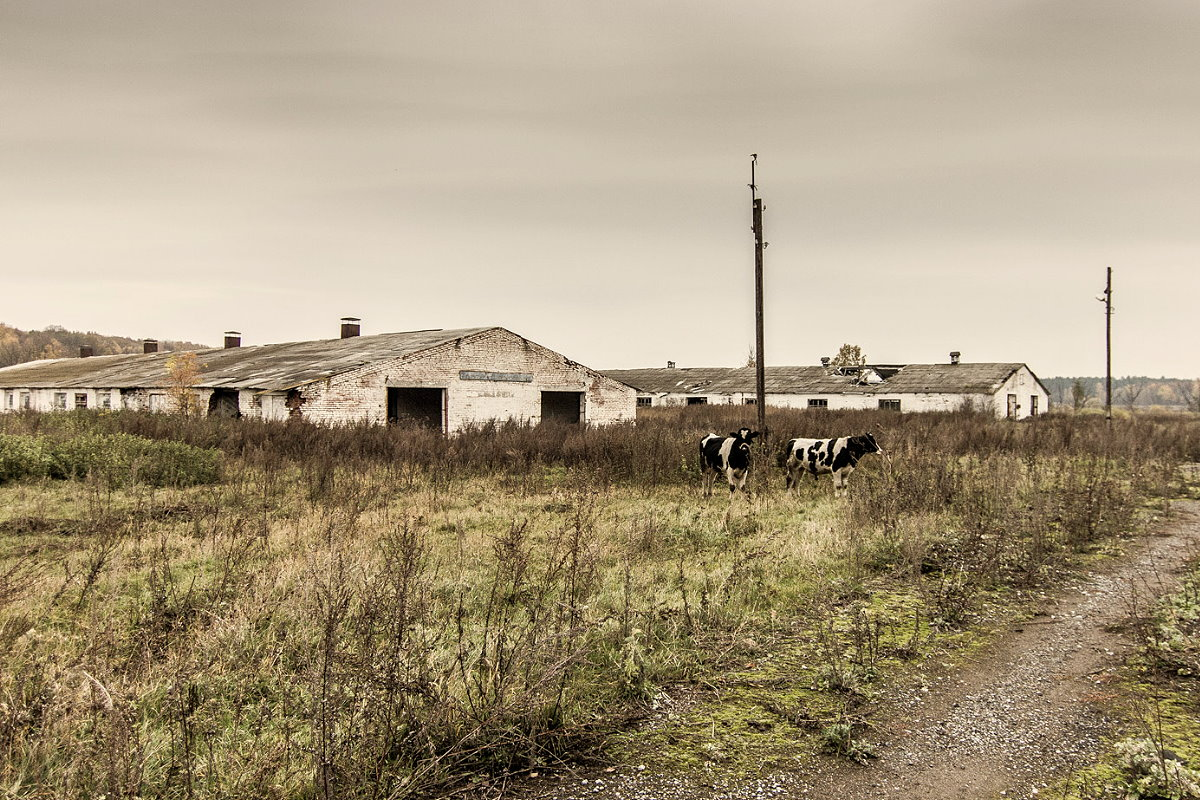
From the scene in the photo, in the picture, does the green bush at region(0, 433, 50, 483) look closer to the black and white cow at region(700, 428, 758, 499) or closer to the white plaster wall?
the white plaster wall

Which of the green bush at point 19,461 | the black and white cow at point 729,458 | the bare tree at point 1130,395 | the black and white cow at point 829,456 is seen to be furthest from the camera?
the bare tree at point 1130,395

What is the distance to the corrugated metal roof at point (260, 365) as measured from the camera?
21.0 meters

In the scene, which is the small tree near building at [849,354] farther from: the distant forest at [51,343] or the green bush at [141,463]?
the distant forest at [51,343]

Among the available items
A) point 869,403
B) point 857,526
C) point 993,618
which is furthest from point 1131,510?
point 869,403

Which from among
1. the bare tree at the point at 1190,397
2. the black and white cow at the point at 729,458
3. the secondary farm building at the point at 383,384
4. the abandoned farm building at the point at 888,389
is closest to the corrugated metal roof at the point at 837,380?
the abandoned farm building at the point at 888,389

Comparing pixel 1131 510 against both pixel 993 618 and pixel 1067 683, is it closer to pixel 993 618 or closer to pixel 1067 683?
pixel 993 618

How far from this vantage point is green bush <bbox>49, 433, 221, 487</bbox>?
40.1ft

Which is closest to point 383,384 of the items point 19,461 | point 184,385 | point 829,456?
point 184,385

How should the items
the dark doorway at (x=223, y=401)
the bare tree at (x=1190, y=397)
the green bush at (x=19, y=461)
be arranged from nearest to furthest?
the green bush at (x=19, y=461) → the dark doorway at (x=223, y=401) → the bare tree at (x=1190, y=397)

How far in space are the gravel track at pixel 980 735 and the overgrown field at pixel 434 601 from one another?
0.24 metres

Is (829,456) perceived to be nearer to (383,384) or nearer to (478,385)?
(383,384)

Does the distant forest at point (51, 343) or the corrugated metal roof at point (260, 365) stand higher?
the distant forest at point (51, 343)

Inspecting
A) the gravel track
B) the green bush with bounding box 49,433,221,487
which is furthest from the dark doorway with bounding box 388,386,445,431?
the gravel track

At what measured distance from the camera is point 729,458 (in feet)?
41.1
